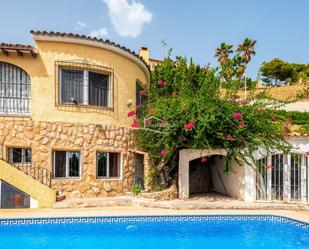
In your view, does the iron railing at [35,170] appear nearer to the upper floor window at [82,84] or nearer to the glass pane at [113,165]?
the glass pane at [113,165]

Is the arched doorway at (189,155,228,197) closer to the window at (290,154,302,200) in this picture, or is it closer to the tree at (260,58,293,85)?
the window at (290,154,302,200)

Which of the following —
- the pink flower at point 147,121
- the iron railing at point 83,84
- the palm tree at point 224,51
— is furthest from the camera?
the palm tree at point 224,51

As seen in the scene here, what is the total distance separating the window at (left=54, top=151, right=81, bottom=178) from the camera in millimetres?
15930

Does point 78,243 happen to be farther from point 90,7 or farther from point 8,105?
point 90,7

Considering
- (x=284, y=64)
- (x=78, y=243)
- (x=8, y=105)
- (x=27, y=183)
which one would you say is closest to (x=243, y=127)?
(x=78, y=243)

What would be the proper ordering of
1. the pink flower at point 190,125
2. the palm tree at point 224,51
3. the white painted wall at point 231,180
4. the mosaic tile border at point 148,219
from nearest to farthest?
the mosaic tile border at point 148,219 < the pink flower at point 190,125 < the white painted wall at point 231,180 < the palm tree at point 224,51

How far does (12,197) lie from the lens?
45.9ft

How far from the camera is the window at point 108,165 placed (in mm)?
16828

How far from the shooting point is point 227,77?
62.7 feet

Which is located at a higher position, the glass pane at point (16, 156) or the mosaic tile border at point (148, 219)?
the glass pane at point (16, 156)

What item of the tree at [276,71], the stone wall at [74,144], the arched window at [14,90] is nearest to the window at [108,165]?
the stone wall at [74,144]

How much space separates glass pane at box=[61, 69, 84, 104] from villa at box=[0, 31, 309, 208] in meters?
0.05

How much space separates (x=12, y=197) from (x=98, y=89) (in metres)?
7.21

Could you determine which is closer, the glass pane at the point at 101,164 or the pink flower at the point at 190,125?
the pink flower at the point at 190,125
